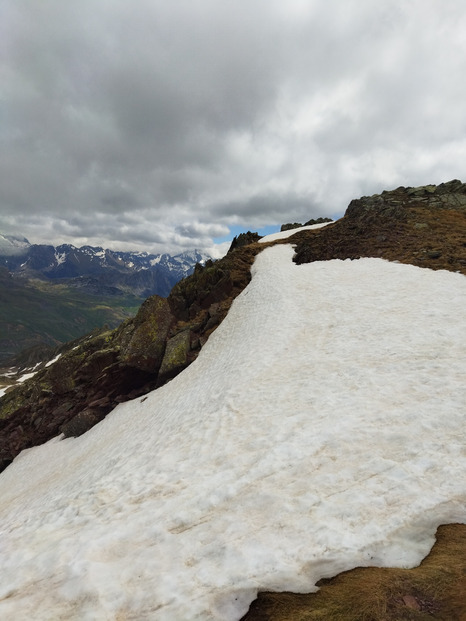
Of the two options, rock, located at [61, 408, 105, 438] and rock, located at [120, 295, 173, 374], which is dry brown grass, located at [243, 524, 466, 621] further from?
rock, located at [61, 408, 105, 438]

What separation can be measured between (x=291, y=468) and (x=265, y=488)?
0.99 meters

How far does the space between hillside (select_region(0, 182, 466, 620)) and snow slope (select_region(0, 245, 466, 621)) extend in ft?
0.14

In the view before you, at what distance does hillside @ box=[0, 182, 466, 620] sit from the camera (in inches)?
202

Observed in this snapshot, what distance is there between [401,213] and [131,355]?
1421 inches

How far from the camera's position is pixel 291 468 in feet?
26.5

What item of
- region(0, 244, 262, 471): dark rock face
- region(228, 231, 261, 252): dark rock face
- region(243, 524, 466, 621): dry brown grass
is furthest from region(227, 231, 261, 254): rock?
region(243, 524, 466, 621): dry brown grass

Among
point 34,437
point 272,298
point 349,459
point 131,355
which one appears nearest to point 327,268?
point 272,298

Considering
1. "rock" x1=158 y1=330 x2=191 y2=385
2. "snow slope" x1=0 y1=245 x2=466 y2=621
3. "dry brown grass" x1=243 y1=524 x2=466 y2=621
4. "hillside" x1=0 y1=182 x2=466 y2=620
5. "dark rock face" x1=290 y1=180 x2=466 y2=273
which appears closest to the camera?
"dry brown grass" x1=243 y1=524 x2=466 y2=621

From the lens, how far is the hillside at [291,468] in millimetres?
5121

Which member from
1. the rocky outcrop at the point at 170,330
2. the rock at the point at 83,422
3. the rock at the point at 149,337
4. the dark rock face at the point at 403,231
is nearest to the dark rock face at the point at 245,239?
the dark rock face at the point at 403,231

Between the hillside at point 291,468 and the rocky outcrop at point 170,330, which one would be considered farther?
the rocky outcrop at point 170,330

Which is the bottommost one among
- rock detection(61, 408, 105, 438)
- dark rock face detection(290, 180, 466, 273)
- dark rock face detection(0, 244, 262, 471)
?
rock detection(61, 408, 105, 438)

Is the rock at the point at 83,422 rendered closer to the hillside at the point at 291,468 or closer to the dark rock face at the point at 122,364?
the dark rock face at the point at 122,364

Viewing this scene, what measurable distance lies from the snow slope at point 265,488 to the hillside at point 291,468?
4 cm
